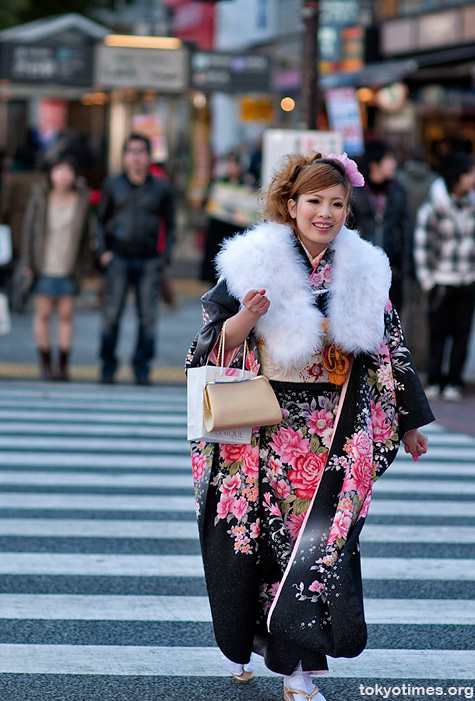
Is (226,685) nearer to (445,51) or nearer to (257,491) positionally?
(257,491)

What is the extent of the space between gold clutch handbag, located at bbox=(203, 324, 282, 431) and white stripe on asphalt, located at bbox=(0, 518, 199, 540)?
2.43 metres

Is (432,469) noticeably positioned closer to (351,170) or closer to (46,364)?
(46,364)

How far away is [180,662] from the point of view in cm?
421

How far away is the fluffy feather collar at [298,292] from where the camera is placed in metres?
3.71

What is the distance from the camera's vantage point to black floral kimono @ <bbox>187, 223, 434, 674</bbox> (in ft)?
12.1

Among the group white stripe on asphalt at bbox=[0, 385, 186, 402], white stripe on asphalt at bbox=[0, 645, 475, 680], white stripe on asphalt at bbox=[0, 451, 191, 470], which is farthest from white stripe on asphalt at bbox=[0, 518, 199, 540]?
white stripe on asphalt at bbox=[0, 385, 186, 402]

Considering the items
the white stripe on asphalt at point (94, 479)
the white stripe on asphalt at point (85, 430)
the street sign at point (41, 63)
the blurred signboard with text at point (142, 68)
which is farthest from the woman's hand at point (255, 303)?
the street sign at point (41, 63)

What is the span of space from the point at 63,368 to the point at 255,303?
23.7 ft

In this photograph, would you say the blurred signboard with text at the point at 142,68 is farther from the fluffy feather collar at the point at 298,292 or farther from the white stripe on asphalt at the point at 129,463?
the fluffy feather collar at the point at 298,292

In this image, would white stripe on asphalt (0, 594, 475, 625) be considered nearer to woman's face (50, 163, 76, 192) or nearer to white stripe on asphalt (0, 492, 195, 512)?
white stripe on asphalt (0, 492, 195, 512)

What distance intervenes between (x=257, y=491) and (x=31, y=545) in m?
2.28

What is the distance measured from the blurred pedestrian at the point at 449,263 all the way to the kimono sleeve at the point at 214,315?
21.1 ft

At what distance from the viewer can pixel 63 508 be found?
6.44 metres

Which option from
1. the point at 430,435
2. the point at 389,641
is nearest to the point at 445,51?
the point at 430,435
